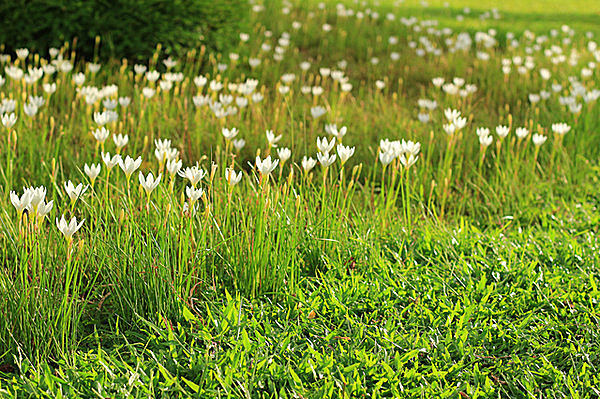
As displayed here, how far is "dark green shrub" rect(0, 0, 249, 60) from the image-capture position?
6.18 metres

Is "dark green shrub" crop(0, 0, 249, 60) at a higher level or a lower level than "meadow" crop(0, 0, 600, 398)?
higher

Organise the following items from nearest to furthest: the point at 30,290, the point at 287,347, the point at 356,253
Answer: the point at 30,290 → the point at 287,347 → the point at 356,253

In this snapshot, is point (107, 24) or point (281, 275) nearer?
point (281, 275)

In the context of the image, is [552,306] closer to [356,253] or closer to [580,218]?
[356,253]

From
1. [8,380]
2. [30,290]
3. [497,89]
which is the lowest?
[8,380]

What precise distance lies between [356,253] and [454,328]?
2.17 ft

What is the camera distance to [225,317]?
271 cm

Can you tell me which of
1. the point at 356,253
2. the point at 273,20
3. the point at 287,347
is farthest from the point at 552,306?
the point at 273,20

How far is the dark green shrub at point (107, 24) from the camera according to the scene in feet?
20.3

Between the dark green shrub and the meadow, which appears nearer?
the meadow

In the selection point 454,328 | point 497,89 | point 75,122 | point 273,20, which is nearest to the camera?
point 454,328

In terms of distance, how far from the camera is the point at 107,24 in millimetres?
6258

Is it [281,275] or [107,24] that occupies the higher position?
[107,24]

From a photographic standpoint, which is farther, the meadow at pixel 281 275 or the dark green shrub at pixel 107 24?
the dark green shrub at pixel 107 24
